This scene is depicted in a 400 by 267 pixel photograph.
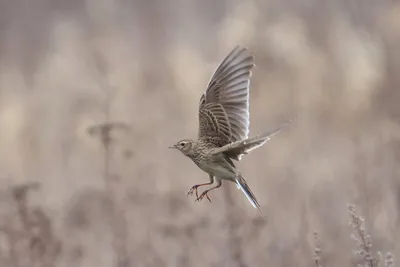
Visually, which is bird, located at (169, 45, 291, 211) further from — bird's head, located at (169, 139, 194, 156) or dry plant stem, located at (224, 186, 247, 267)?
dry plant stem, located at (224, 186, 247, 267)

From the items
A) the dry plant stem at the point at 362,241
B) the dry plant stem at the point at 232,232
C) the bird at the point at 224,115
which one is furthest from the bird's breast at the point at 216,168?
the dry plant stem at the point at 232,232

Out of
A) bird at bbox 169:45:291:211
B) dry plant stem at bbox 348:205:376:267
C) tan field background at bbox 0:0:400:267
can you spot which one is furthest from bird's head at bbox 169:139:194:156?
tan field background at bbox 0:0:400:267

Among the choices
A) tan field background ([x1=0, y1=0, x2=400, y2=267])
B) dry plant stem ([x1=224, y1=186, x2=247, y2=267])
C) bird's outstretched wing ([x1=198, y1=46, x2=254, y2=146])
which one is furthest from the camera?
tan field background ([x1=0, y1=0, x2=400, y2=267])

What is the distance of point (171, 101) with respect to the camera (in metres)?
2.13

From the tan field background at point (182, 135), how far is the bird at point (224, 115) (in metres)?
0.34

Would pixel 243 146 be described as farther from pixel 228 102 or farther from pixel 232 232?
pixel 232 232

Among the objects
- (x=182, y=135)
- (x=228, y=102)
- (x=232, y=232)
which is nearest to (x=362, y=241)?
(x=228, y=102)

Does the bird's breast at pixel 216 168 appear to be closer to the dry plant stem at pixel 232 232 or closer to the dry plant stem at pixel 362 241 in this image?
the dry plant stem at pixel 362 241

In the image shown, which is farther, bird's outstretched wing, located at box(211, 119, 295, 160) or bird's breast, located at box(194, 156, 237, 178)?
bird's breast, located at box(194, 156, 237, 178)

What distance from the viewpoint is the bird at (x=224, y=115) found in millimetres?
894

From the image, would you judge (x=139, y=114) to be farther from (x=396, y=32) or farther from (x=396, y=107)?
A: (x=396, y=32)

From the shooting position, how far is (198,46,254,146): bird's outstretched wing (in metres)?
1.01

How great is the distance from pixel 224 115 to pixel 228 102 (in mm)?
28

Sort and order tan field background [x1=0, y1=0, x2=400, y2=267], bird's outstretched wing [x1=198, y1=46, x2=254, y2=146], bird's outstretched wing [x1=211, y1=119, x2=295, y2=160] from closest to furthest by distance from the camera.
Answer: bird's outstretched wing [x1=211, y1=119, x2=295, y2=160] → bird's outstretched wing [x1=198, y1=46, x2=254, y2=146] → tan field background [x1=0, y1=0, x2=400, y2=267]
